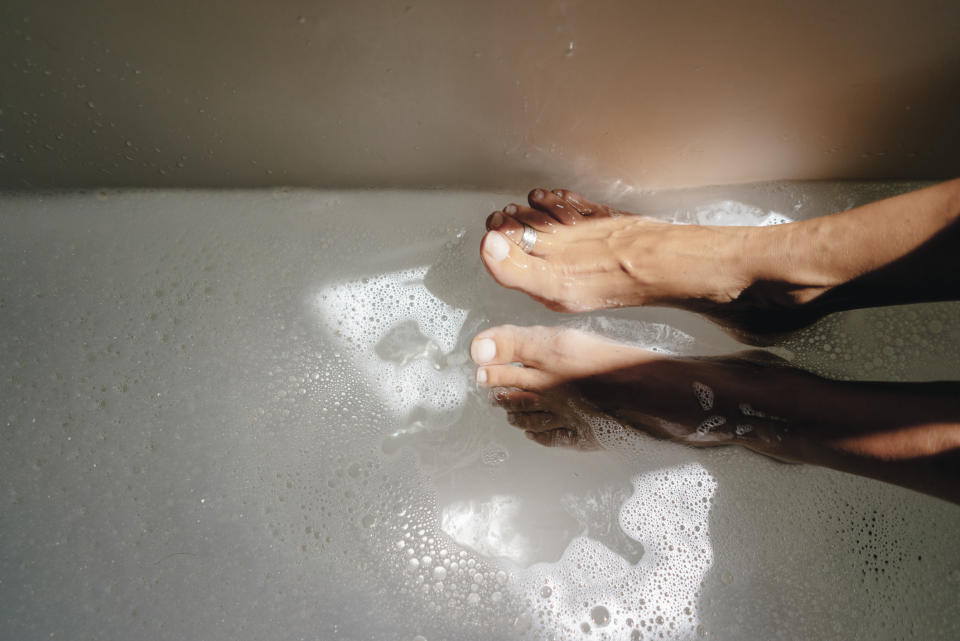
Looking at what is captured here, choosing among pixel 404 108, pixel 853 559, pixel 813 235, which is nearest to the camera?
pixel 813 235

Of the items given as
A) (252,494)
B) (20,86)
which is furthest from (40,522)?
(20,86)

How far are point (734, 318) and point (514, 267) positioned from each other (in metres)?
0.30

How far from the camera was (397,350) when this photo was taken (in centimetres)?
90

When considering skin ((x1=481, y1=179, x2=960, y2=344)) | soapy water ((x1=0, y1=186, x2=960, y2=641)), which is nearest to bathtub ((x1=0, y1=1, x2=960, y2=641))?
soapy water ((x1=0, y1=186, x2=960, y2=641))

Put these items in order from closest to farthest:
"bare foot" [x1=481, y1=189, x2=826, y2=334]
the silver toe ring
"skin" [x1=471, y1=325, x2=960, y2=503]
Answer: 1. "skin" [x1=471, y1=325, x2=960, y2=503]
2. "bare foot" [x1=481, y1=189, x2=826, y2=334]
3. the silver toe ring

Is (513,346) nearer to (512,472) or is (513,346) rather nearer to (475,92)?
(512,472)

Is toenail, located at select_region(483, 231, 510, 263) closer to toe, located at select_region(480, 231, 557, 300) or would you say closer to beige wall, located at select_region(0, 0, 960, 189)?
toe, located at select_region(480, 231, 557, 300)

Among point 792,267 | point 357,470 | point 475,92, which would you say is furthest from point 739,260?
point 357,470

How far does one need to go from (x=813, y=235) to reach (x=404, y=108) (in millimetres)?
520

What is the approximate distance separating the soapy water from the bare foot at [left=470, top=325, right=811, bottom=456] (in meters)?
0.06

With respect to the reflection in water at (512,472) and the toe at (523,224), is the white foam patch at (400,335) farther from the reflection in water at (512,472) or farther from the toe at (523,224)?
the toe at (523,224)

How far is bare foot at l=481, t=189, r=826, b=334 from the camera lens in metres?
0.68

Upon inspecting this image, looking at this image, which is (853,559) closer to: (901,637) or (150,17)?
(901,637)

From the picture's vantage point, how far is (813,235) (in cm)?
62
